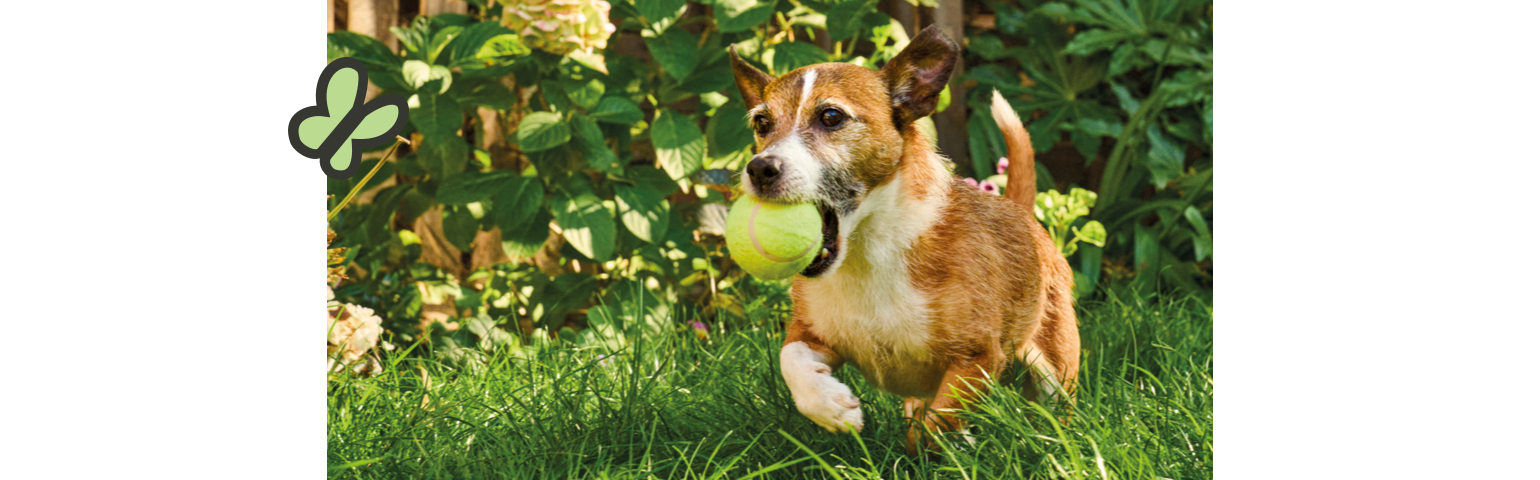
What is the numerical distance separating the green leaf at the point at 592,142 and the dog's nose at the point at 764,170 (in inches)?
43.3

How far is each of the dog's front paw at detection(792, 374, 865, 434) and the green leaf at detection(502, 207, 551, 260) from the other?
1244 mm

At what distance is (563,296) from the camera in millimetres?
2428

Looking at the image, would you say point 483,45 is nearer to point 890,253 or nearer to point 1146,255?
point 890,253

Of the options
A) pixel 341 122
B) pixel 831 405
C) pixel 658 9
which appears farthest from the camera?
pixel 658 9

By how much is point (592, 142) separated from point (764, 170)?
3.67ft

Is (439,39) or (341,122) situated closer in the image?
(341,122)

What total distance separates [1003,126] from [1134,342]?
1.84 ft

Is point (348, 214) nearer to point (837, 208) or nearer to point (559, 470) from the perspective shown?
point (559, 470)

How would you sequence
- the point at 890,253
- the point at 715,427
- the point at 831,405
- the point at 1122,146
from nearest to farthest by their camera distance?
the point at 831,405 → the point at 890,253 → the point at 715,427 → the point at 1122,146

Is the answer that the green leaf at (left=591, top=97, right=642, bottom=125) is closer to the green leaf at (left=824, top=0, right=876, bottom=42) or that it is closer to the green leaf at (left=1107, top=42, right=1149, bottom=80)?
the green leaf at (left=824, top=0, right=876, bottom=42)

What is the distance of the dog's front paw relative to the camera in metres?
1.22

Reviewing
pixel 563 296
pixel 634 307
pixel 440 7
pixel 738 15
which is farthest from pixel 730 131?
pixel 440 7

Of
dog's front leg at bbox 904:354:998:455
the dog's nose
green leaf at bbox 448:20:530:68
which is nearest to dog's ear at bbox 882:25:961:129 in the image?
the dog's nose

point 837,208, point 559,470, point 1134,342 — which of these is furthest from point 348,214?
point 1134,342
